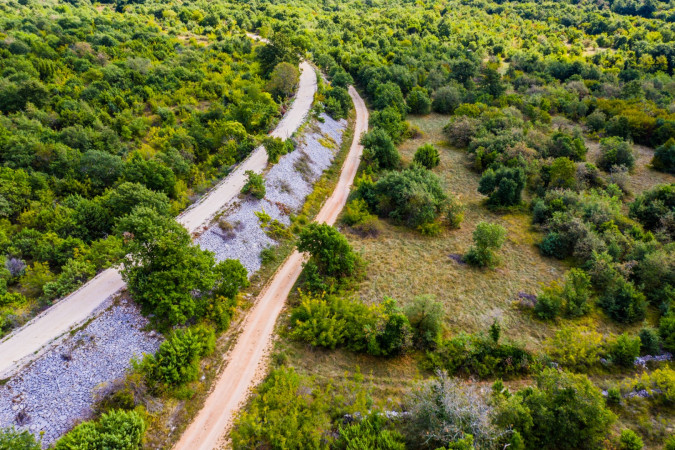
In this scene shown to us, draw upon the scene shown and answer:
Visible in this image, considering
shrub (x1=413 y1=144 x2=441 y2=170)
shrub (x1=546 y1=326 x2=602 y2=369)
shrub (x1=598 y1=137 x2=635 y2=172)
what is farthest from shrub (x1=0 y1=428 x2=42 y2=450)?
shrub (x1=598 y1=137 x2=635 y2=172)

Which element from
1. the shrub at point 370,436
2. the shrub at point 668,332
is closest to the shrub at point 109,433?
the shrub at point 370,436

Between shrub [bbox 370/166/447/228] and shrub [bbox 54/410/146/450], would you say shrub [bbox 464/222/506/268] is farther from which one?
shrub [bbox 54/410/146/450]

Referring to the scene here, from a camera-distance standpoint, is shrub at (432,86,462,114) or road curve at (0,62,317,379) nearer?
road curve at (0,62,317,379)

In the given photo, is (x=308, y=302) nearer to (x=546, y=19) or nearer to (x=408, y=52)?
(x=408, y=52)

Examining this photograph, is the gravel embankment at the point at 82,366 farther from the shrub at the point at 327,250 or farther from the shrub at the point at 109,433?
the shrub at the point at 327,250

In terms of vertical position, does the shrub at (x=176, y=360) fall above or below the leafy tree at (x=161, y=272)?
below
